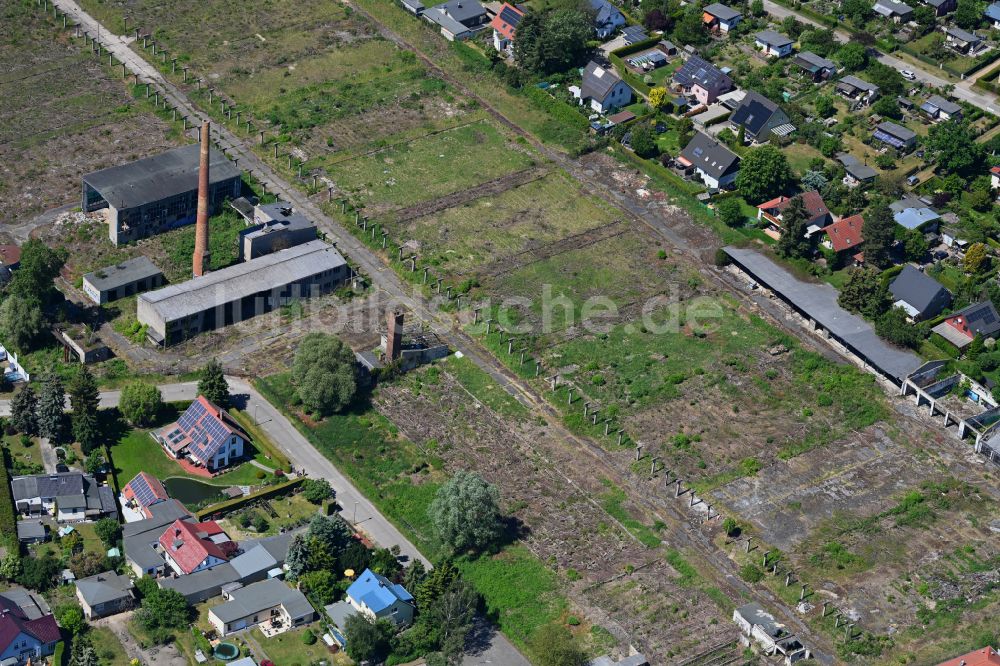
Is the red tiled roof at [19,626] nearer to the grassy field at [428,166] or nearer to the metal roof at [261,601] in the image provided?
the metal roof at [261,601]

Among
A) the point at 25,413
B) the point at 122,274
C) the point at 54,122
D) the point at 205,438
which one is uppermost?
the point at 205,438

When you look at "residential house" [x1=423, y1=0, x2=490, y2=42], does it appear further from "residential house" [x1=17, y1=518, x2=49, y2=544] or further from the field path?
"residential house" [x1=17, y1=518, x2=49, y2=544]

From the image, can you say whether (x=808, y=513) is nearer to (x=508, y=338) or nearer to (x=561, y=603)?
(x=561, y=603)

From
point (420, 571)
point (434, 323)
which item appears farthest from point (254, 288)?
point (420, 571)

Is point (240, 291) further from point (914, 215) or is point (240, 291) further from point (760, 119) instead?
point (914, 215)

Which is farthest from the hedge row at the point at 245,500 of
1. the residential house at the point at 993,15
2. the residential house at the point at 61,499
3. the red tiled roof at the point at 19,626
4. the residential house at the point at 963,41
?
the residential house at the point at 993,15

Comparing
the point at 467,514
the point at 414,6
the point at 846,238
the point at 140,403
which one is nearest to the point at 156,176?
the point at 140,403
